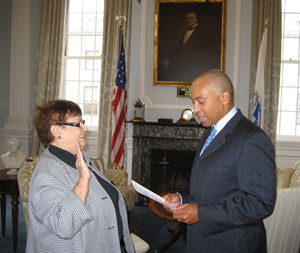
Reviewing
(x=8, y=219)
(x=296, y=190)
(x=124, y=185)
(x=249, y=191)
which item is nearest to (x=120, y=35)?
(x=124, y=185)

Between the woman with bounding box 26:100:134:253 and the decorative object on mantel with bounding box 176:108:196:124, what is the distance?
3.50m

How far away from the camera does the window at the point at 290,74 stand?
5559 mm

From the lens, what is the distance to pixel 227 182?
1.47m

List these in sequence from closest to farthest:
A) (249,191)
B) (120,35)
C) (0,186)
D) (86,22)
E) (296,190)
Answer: (249,191) < (296,190) < (0,186) < (120,35) < (86,22)

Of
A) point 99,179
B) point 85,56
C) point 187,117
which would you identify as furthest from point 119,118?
point 99,179

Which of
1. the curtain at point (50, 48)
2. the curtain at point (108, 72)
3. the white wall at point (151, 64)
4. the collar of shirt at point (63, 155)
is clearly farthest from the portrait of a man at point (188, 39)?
the collar of shirt at point (63, 155)

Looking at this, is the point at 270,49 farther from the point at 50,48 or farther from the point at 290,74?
the point at 50,48

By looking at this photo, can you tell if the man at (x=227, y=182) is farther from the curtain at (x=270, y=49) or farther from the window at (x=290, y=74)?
the window at (x=290, y=74)

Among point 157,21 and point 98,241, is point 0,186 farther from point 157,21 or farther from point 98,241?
point 157,21

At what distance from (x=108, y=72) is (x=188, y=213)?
4480 mm

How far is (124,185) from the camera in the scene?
13.8 feet

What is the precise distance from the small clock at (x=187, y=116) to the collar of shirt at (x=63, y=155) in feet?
12.1

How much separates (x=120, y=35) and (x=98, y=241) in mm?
4197

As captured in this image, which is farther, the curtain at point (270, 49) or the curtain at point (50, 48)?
the curtain at point (50, 48)
